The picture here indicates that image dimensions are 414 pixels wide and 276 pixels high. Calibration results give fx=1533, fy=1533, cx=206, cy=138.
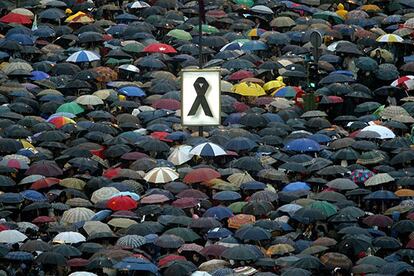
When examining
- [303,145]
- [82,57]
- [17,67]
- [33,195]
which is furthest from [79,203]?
[82,57]

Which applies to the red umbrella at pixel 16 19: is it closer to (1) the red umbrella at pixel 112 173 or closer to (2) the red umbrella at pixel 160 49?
(2) the red umbrella at pixel 160 49

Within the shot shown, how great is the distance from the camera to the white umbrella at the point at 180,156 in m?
33.1

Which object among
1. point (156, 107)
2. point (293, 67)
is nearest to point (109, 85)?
point (156, 107)

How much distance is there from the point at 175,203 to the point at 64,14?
14443mm

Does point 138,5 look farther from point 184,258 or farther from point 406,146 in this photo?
point 184,258

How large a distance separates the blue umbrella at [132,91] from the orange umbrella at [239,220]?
8.00 meters

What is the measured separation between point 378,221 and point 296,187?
8.30ft

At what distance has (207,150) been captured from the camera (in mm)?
32875

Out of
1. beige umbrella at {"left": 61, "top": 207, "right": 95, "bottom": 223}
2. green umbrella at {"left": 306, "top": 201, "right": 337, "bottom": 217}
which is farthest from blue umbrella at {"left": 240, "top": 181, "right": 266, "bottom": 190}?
beige umbrella at {"left": 61, "top": 207, "right": 95, "bottom": 223}

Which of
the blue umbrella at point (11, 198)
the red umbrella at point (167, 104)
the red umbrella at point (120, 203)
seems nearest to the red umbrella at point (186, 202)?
the red umbrella at point (120, 203)

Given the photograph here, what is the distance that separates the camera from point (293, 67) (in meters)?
38.8

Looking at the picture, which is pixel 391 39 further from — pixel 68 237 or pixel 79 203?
pixel 68 237

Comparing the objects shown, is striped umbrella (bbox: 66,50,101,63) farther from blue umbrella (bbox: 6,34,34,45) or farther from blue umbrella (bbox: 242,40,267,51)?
blue umbrella (bbox: 242,40,267,51)

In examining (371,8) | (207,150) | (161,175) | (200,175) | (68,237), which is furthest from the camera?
(371,8)
